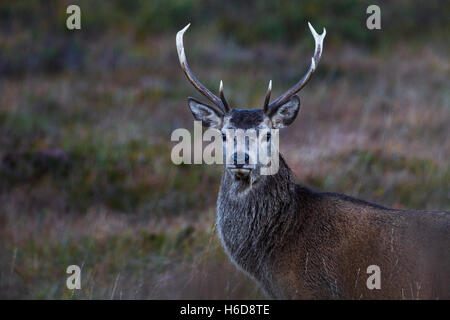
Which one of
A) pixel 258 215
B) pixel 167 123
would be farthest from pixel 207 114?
pixel 167 123

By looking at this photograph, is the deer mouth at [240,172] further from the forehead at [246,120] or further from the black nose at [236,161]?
the forehead at [246,120]

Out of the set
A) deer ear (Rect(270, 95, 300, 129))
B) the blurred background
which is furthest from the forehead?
the blurred background

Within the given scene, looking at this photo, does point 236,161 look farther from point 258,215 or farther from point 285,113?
point 285,113

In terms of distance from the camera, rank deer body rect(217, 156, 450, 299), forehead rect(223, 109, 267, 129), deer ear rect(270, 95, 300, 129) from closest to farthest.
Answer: deer body rect(217, 156, 450, 299)
forehead rect(223, 109, 267, 129)
deer ear rect(270, 95, 300, 129)

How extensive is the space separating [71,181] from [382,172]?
14.5 feet

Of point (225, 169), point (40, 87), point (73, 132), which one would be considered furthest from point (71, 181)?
point (225, 169)

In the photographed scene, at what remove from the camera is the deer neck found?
5082 millimetres

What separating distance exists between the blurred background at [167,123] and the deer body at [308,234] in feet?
3.83

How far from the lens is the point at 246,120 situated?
5035mm

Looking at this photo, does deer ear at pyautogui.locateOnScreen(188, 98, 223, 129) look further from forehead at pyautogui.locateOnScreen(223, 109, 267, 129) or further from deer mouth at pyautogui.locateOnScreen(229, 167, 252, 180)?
Answer: deer mouth at pyautogui.locateOnScreen(229, 167, 252, 180)

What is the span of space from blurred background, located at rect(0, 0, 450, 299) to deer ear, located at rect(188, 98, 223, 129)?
1288mm

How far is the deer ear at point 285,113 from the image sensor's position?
5219 millimetres

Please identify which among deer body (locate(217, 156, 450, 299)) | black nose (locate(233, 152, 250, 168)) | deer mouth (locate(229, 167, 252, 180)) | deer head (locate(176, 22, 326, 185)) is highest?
deer head (locate(176, 22, 326, 185))

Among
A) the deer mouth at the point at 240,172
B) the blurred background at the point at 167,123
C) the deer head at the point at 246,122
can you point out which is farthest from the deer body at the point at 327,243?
the blurred background at the point at 167,123
